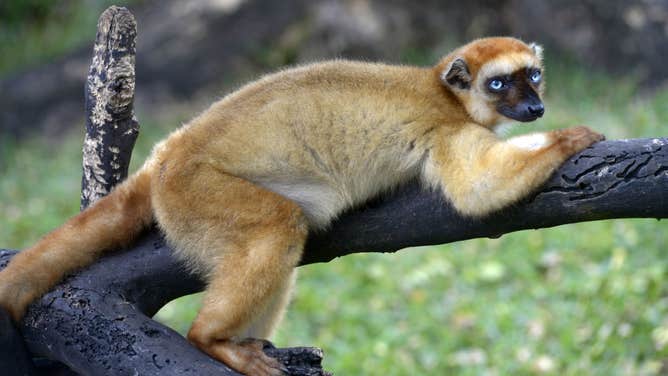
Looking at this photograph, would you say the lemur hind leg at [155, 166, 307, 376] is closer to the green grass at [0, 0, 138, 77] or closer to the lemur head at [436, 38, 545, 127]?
the lemur head at [436, 38, 545, 127]

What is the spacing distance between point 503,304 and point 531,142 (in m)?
3.63

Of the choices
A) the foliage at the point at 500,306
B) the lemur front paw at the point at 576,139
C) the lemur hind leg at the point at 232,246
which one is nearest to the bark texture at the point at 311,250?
the lemur front paw at the point at 576,139

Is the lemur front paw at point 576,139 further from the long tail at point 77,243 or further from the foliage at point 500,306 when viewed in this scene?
the foliage at point 500,306

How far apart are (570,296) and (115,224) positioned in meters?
4.41

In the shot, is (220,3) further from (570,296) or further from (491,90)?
(491,90)

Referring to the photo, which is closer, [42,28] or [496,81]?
[496,81]

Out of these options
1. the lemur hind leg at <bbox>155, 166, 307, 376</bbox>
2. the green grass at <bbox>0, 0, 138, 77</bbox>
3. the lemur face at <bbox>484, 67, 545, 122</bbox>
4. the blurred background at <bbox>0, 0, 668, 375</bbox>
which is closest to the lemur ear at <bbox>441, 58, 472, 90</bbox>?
the lemur face at <bbox>484, 67, 545, 122</bbox>

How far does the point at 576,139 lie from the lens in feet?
14.1

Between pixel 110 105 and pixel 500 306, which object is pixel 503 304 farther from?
pixel 110 105

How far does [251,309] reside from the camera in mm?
4434

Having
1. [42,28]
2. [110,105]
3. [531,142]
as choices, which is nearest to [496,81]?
[531,142]

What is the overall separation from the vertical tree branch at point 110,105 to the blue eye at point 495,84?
2065 mm

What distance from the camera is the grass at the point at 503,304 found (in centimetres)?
A: 721

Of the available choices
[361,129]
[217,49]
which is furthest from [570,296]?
[217,49]
